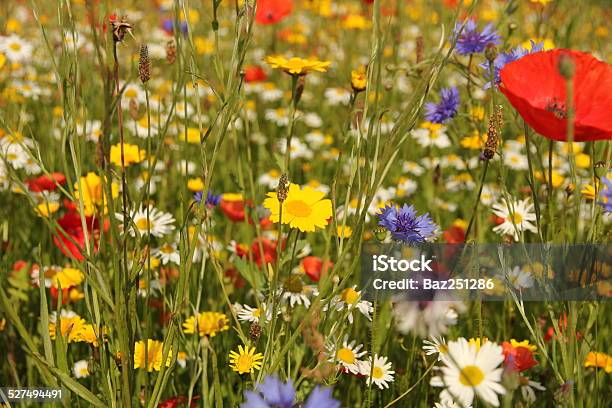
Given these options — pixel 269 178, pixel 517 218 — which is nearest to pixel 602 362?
pixel 517 218

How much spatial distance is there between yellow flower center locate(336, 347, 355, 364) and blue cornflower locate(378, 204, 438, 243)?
0.16 m

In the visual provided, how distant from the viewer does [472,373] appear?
24.4 inches

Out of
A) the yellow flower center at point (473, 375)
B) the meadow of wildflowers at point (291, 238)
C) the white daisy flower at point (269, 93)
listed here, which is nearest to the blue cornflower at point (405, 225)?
the meadow of wildflowers at point (291, 238)

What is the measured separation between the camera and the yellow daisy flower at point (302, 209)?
32.8 inches

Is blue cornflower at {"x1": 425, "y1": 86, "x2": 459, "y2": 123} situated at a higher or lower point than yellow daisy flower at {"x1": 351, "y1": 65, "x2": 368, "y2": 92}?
higher

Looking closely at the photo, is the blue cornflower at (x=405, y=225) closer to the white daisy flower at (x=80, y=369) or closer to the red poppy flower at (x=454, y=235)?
the red poppy flower at (x=454, y=235)

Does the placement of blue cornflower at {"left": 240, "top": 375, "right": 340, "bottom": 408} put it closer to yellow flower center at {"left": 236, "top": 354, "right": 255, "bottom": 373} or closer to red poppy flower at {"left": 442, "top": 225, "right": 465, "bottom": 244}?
yellow flower center at {"left": 236, "top": 354, "right": 255, "bottom": 373}

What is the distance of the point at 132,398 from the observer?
0.71 m

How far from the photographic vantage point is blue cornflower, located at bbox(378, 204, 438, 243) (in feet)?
2.69

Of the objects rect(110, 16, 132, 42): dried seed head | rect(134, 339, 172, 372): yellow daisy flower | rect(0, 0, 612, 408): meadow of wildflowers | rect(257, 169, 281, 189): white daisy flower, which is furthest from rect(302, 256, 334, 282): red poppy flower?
rect(257, 169, 281, 189): white daisy flower

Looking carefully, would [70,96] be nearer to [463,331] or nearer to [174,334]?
[174,334]

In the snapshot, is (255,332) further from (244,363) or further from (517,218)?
(517,218)

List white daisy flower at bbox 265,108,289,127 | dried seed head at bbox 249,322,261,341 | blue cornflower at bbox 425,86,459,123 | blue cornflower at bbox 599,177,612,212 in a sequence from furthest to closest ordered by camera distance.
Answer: white daisy flower at bbox 265,108,289,127 < blue cornflower at bbox 425,86,459,123 < dried seed head at bbox 249,322,261,341 < blue cornflower at bbox 599,177,612,212

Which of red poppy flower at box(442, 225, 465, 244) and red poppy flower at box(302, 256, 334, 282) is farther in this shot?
red poppy flower at box(442, 225, 465, 244)
